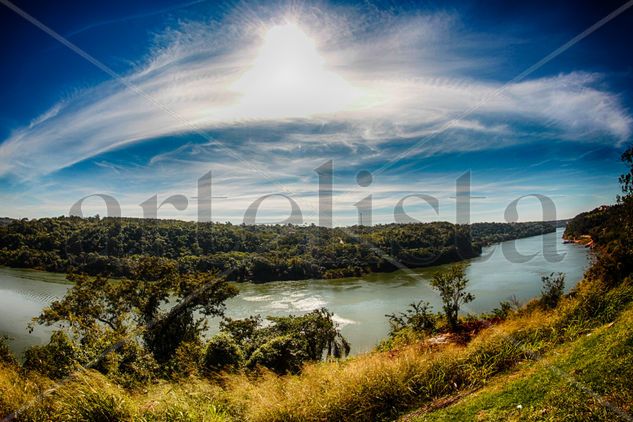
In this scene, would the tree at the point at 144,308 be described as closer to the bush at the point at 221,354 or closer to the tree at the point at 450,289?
the bush at the point at 221,354

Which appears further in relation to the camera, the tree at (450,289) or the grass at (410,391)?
the tree at (450,289)

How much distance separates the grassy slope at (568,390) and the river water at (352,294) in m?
16.0

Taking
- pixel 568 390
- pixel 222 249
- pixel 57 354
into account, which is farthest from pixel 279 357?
pixel 222 249

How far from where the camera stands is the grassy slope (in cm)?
335

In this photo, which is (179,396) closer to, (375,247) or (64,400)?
(64,400)

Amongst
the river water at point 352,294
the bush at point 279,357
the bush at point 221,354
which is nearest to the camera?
the bush at point 279,357

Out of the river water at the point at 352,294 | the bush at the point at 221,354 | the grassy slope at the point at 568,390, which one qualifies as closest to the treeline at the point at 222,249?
the river water at the point at 352,294

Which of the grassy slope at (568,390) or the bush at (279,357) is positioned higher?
the grassy slope at (568,390)

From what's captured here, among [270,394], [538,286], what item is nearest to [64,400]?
[270,394]

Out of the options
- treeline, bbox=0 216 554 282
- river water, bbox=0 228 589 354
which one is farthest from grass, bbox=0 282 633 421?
treeline, bbox=0 216 554 282

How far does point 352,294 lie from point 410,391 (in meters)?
32.6

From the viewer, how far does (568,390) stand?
12.4ft

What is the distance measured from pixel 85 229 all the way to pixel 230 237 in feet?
72.6

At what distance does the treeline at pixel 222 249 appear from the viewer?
46.9 m
